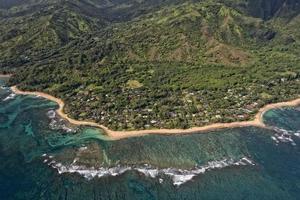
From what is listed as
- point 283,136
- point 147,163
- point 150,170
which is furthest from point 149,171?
point 283,136

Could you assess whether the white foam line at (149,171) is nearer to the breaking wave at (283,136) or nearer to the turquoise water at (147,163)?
the turquoise water at (147,163)

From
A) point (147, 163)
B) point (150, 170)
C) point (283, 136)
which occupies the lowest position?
point (147, 163)

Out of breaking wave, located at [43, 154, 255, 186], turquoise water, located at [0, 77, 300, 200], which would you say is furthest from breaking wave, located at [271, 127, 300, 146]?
breaking wave, located at [43, 154, 255, 186]

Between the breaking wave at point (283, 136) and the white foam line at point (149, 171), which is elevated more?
the breaking wave at point (283, 136)

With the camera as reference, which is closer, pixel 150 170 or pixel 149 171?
pixel 149 171

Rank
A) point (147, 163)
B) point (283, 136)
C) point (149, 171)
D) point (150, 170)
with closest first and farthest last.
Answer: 1. point (149, 171)
2. point (150, 170)
3. point (147, 163)
4. point (283, 136)

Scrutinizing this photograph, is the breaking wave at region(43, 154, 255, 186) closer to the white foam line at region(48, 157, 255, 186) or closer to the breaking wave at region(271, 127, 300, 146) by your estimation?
the white foam line at region(48, 157, 255, 186)

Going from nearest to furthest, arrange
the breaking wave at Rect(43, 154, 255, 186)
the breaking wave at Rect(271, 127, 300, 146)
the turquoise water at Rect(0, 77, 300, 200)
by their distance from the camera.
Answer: the turquoise water at Rect(0, 77, 300, 200) → the breaking wave at Rect(43, 154, 255, 186) → the breaking wave at Rect(271, 127, 300, 146)

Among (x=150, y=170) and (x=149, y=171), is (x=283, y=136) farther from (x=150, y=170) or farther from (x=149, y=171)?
(x=149, y=171)

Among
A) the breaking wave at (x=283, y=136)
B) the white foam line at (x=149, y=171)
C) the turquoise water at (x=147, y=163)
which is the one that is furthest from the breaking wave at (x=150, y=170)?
the breaking wave at (x=283, y=136)
